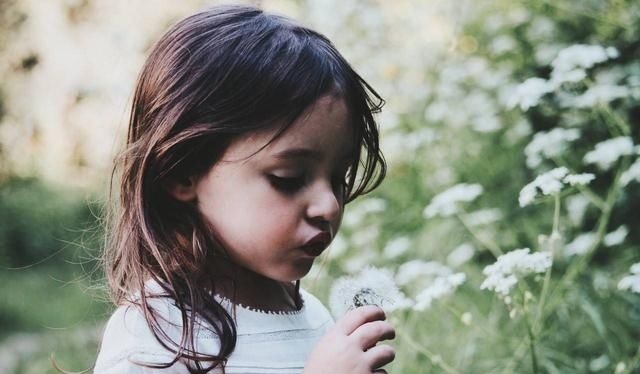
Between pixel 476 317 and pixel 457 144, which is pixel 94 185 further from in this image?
pixel 476 317

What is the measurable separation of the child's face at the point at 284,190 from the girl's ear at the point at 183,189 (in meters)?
0.06

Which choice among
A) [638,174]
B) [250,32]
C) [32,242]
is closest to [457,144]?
[638,174]

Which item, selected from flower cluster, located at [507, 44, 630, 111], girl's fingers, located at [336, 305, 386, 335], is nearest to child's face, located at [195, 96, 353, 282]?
girl's fingers, located at [336, 305, 386, 335]

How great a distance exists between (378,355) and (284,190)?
0.75 ft

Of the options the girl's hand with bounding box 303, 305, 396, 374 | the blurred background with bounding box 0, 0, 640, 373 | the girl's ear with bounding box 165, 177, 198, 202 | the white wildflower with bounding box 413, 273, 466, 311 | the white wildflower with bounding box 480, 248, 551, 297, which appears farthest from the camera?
the blurred background with bounding box 0, 0, 640, 373

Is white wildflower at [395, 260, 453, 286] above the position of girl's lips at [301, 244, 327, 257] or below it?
below

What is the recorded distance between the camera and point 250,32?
3.68ft

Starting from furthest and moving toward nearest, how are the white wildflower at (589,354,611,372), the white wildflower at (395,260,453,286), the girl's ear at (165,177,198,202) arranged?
the white wildflower at (589,354,611,372), the white wildflower at (395,260,453,286), the girl's ear at (165,177,198,202)

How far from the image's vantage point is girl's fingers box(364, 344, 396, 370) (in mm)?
964

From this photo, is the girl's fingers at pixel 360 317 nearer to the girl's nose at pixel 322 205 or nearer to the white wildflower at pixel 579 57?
the girl's nose at pixel 322 205

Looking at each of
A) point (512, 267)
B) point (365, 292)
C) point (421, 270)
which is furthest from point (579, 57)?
point (365, 292)

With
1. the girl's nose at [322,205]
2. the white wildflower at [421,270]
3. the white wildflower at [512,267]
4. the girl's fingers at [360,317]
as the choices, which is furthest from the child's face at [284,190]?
the white wildflower at [421,270]

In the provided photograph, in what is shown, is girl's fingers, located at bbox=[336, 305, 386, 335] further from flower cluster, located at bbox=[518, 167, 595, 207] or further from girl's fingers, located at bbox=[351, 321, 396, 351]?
flower cluster, located at bbox=[518, 167, 595, 207]

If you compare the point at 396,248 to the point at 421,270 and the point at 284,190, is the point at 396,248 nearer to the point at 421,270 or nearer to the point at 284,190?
the point at 421,270
